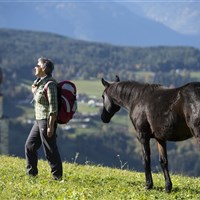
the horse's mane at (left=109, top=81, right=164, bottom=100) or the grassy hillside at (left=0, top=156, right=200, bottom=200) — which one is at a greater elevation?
the horse's mane at (left=109, top=81, right=164, bottom=100)

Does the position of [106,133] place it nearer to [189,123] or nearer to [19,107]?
[19,107]

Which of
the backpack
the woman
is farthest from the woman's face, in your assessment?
the backpack

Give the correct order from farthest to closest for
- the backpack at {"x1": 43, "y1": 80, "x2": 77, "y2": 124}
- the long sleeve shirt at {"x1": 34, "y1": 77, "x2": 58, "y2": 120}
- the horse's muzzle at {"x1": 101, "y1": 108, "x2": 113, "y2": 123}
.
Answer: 1. the horse's muzzle at {"x1": 101, "y1": 108, "x2": 113, "y2": 123}
2. the backpack at {"x1": 43, "y1": 80, "x2": 77, "y2": 124}
3. the long sleeve shirt at {"x1": 34, "y1": 77, "x2": 58, "y2": 120}

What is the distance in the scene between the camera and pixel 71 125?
155 metres

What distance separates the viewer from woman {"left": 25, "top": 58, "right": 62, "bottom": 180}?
927cm

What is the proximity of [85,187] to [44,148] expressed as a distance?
1.12 m

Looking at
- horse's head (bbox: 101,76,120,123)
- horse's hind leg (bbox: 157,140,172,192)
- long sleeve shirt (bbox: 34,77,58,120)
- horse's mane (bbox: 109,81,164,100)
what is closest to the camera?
long sleeve shirt (bbox: 34,77,58,120)

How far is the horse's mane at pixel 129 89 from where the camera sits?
959 cm

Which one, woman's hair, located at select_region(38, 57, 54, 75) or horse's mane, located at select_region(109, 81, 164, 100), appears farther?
horse's mane, located at select_region(109, 81, 164, 100)

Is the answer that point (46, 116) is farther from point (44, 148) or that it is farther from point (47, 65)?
point (47, 65)

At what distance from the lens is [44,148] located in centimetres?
961

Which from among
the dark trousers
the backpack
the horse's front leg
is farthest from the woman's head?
the horse's front leg

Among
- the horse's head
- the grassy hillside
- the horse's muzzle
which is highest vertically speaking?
the horse's head

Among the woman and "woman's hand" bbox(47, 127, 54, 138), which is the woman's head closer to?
the woman
